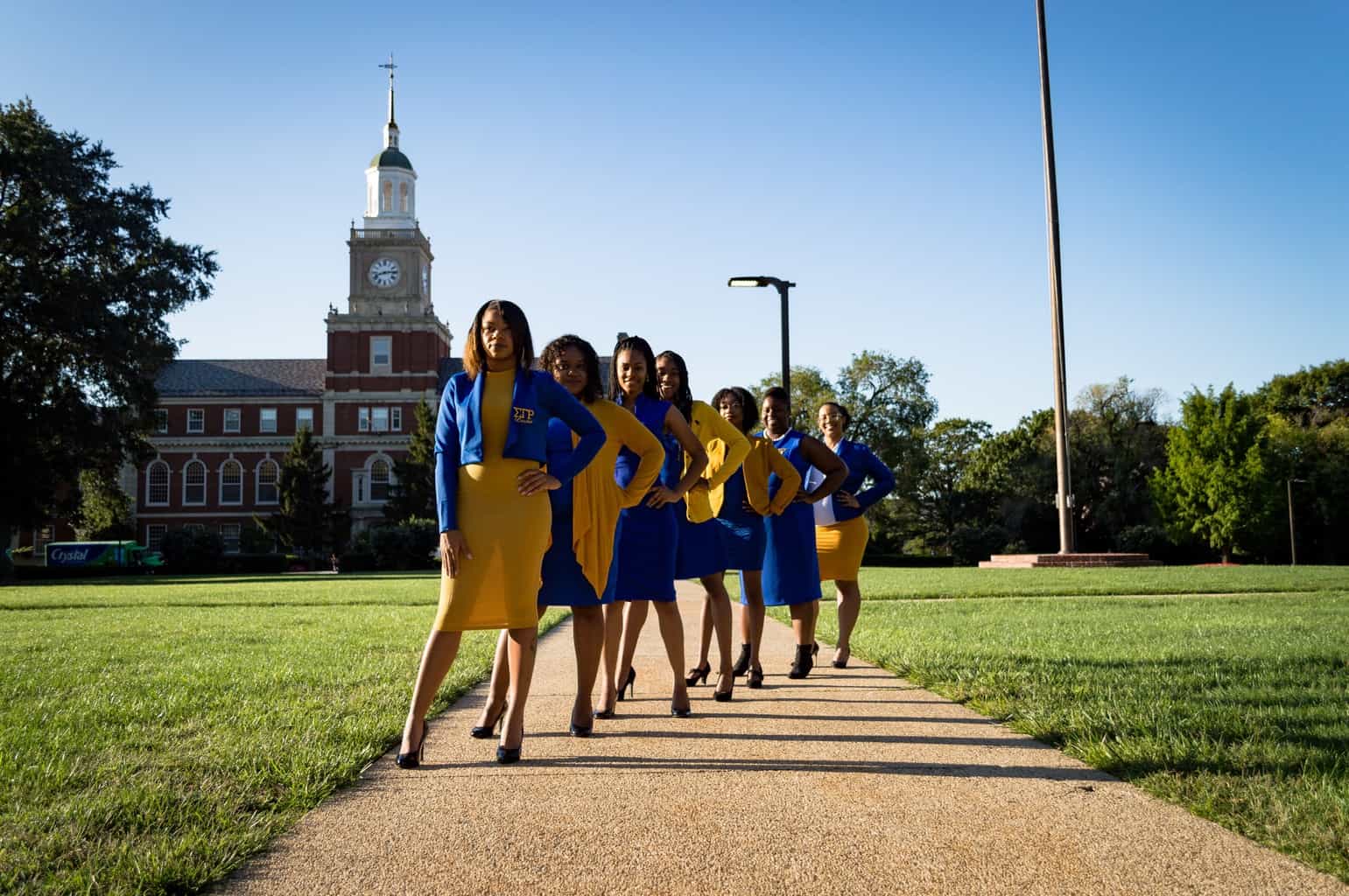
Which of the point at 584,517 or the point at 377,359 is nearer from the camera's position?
the point at 584,517

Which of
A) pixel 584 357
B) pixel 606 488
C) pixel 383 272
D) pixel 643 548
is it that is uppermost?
pixel 383 272

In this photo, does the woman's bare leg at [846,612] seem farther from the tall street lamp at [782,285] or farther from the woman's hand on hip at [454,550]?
the tall street lamp at [782,285]

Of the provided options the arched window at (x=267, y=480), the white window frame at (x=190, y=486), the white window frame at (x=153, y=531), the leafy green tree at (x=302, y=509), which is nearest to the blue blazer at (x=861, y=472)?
the leafy green tree at (x=302, y=509)

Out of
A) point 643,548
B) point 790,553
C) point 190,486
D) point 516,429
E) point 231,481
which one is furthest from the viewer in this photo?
point 231,481

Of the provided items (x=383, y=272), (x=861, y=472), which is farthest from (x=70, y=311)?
(x=383, y=272)

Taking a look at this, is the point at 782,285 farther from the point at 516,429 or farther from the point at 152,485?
the point at 152,485

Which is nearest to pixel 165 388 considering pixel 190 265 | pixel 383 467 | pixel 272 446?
pixel 272 446

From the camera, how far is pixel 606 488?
5.37 metres

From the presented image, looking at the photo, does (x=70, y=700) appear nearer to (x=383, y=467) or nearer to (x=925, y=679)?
(x=925, y=679)

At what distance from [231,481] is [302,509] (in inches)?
492

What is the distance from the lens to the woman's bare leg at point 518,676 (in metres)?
4.69

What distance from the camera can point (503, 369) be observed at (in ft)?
15.9

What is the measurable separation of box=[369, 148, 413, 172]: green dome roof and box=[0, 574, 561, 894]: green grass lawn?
65.1 metres

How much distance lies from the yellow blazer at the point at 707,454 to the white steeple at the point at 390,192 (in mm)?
69299
